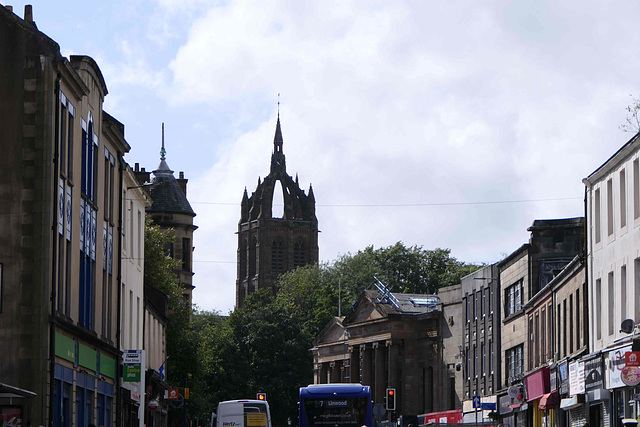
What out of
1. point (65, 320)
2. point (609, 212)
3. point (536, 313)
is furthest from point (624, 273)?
point (536, 313)

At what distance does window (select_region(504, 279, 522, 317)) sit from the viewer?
61.7 m

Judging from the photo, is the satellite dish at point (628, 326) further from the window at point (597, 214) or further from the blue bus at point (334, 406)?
the blue bus at point (334, 406)

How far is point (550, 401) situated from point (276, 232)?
148 metres

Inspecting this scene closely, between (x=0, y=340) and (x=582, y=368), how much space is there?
64.2 feet

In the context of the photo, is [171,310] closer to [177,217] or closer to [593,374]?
[177,217]

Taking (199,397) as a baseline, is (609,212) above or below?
above

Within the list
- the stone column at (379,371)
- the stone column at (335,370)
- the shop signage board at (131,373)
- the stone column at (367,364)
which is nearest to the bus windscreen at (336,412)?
the shop signage board at (131,373)

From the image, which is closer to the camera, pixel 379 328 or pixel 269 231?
pixel 379 328

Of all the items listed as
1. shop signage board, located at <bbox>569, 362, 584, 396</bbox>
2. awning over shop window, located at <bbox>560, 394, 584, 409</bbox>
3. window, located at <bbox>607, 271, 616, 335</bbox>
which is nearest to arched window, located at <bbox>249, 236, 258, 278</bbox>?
awning over shop window, located at <bbox>560, 394, 584, 409</bbox>

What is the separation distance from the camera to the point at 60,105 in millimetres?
28469

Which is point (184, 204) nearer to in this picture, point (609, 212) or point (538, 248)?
point (538, 248)

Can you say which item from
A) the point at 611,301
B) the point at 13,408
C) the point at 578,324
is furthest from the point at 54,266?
the point at 578,324

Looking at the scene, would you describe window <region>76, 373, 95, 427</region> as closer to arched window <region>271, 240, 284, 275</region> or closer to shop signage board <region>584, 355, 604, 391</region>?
shop signage board <region>584, 355, 604, 391</region>

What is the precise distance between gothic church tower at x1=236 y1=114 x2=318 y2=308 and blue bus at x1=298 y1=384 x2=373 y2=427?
149m
